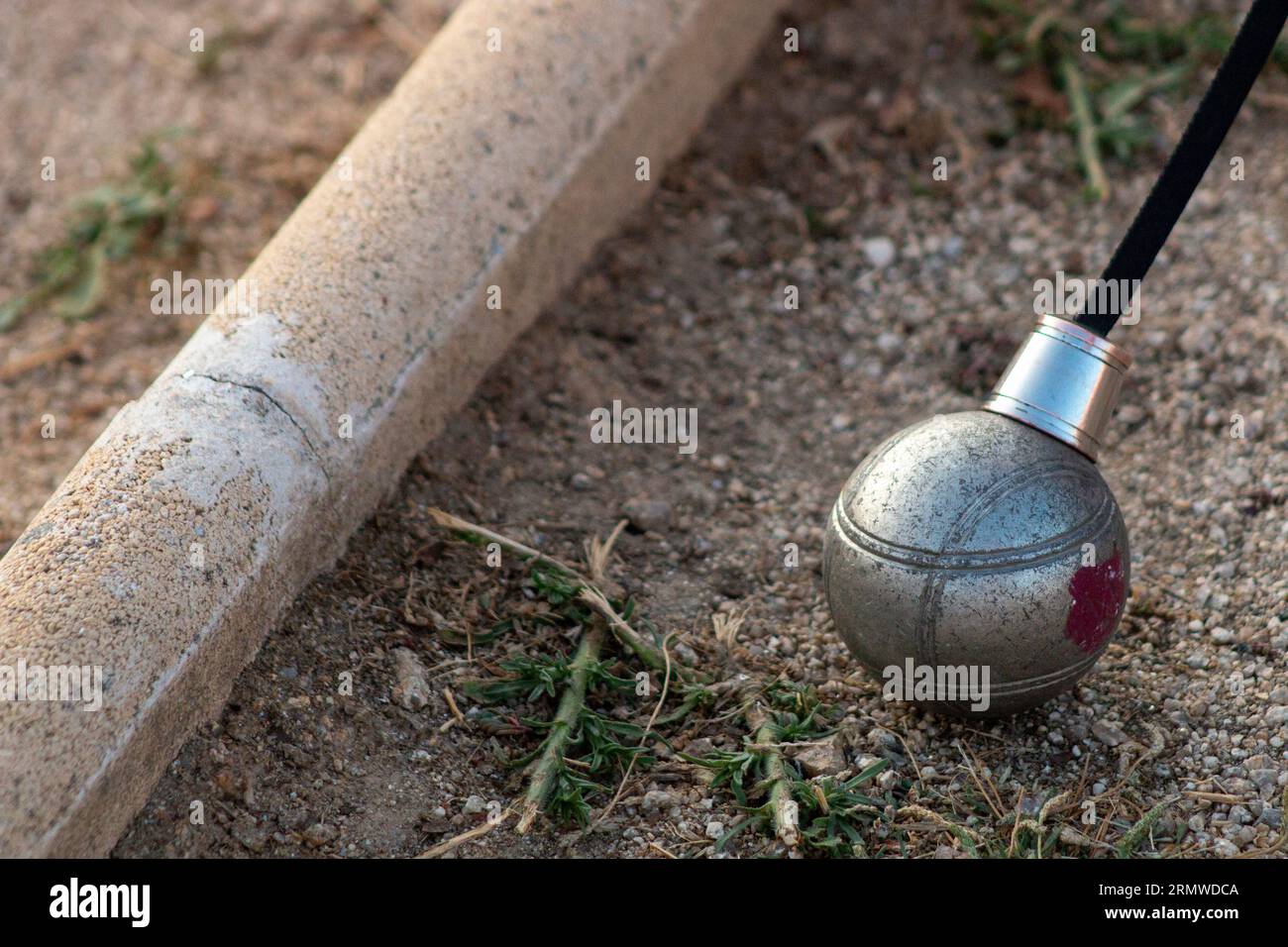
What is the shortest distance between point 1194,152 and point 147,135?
4.16m

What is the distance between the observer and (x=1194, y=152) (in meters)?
3.00

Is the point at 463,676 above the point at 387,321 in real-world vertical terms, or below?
below

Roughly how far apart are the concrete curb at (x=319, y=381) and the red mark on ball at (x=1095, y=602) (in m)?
1.87

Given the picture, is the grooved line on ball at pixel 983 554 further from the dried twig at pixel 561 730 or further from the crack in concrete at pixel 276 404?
the crack in concrete at pixel 276 404

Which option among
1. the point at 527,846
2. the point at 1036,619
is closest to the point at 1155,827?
the point at 1036,619

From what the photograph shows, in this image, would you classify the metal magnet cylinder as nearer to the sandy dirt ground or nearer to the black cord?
the black cord

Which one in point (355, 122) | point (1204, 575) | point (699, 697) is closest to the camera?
point (699, 697)

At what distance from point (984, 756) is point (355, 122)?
360 centimetres

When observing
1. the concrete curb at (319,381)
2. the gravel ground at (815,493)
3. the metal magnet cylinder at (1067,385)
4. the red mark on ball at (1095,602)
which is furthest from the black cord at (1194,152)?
the concrete curb at (319,381)

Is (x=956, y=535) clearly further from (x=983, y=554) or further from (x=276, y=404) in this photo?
(x=276, y=404)

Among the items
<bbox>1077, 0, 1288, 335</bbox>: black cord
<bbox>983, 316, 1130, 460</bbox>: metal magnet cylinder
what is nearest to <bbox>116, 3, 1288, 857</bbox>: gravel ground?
<bbox>983, 316, 1130, 460</bbox>: metal magnet cylinder

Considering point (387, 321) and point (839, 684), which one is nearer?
point (839, 684)

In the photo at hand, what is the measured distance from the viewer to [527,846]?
9.68ft

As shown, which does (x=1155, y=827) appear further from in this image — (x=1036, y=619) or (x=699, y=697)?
(x=699, y=697)
